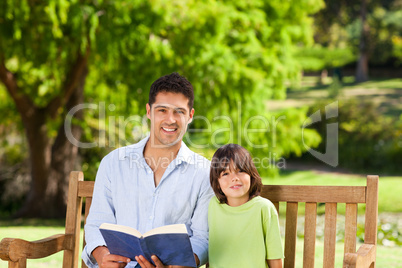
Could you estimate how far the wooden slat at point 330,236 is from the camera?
2.83 meters

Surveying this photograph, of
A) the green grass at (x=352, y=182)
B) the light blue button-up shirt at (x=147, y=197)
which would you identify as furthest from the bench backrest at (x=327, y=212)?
the green grass at (x=352, y=182)

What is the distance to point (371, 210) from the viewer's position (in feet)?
8.93

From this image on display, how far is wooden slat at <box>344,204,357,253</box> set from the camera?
2783mm

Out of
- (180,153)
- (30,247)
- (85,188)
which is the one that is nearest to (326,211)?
(180,153)

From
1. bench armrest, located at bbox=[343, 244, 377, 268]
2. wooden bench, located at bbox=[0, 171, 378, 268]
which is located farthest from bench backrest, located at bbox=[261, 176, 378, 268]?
bench armrest, located at bbox=[343, 244, 377, 268]

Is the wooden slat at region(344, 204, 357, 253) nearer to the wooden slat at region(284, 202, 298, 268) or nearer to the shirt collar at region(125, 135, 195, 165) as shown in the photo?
the wooden slat at region(284, 202, 298, 268)

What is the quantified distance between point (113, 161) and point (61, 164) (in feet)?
23.3

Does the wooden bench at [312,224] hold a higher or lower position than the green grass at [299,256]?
higher

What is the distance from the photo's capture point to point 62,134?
9.70 metres

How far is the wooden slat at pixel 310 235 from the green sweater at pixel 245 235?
10.3 inches

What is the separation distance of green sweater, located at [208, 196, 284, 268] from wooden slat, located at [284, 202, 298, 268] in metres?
0.20

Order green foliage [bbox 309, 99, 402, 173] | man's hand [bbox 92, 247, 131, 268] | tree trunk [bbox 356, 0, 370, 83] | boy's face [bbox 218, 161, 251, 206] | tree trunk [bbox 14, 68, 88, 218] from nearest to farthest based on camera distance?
man's hand [bbox 92, 247, 131, 268] < boy's face [bbox 218, 161, 251, 206] < tree trunk [bbox 14, 68, 88, 218] < green foliage [bbox 309, 99, 402, 173] < tree trunk [bbox 356, 0, 370, 83]

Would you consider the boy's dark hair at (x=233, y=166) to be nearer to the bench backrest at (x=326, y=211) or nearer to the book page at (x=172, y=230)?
the bench backrest at (x=326, y=211)

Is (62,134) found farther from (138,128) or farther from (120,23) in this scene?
(120,23)
